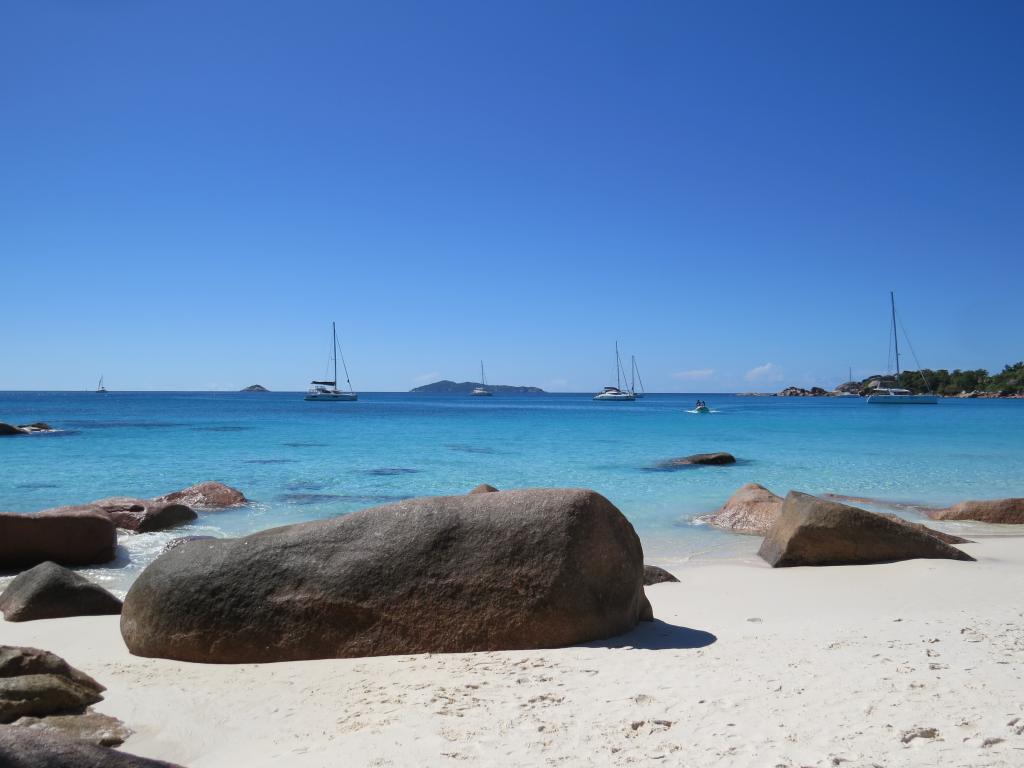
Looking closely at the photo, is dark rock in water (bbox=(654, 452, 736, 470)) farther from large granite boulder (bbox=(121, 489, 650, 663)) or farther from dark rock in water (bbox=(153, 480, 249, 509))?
large granite boulder (bbox=(121, 489, 650, 663))

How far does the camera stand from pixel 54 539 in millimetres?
10312

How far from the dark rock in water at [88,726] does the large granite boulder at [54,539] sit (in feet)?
22.5

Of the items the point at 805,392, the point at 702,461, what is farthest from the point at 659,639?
the point at 805,392

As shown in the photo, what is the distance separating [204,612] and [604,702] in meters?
3.33

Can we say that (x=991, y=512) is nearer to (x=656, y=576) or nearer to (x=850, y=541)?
(x=850, y=541)

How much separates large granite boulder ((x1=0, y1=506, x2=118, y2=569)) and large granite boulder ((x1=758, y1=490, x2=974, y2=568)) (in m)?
9.74

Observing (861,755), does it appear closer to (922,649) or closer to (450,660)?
(922,649)

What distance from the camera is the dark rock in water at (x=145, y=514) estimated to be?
1294 cm

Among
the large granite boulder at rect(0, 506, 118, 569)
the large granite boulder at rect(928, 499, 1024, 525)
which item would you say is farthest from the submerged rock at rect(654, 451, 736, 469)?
the large granite boulder at rect(0, 506, 118, 569)

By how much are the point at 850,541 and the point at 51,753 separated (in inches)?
366

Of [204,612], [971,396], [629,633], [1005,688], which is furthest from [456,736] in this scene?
[971,396]

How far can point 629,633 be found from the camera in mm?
5996

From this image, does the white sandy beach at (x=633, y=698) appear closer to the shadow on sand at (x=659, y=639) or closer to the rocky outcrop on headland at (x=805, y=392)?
the shadow on sand at (x=659, y=639)

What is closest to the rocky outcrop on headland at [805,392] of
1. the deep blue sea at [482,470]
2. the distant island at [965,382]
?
the distant island at [965,382]
